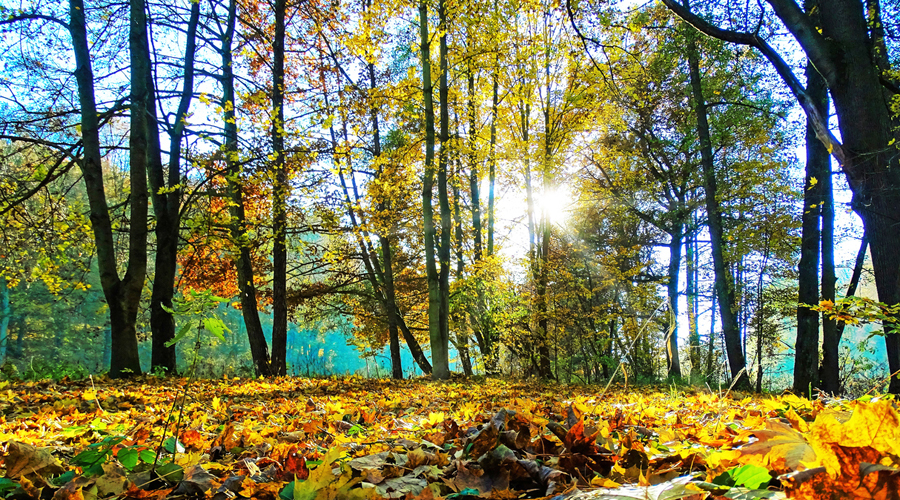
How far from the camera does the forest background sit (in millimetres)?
5754

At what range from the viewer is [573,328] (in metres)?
15.3

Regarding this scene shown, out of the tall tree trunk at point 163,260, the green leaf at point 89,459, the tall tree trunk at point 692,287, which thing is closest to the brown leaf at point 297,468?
the green leaf at point 89,459

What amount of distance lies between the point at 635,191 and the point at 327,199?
33.3 feet

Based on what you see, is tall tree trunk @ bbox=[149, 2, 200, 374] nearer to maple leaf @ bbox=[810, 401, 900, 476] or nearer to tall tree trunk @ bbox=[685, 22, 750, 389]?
maple leaf @ bbox=[810, 401, 900, 476]

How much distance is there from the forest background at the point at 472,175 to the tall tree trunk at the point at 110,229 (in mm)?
31

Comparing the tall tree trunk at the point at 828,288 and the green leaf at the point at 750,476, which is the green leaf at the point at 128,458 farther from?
the tall tree trunk at the point at 828,288

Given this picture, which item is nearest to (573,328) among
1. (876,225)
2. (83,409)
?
(876,225)

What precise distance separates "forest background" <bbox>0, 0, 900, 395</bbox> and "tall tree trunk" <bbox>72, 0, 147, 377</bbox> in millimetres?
31

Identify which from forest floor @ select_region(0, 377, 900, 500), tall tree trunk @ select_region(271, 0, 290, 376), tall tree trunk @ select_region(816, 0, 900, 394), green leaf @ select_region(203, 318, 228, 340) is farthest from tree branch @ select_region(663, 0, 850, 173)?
tall tree trunk @ select_region(271, 0, 290, 376)

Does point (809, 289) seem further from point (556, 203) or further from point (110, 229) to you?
point (110, 229)

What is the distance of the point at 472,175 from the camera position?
13.3m

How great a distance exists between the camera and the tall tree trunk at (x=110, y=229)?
6.10 meters

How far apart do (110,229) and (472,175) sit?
928 cm

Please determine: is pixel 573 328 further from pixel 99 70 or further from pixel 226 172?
pixel 99 70
